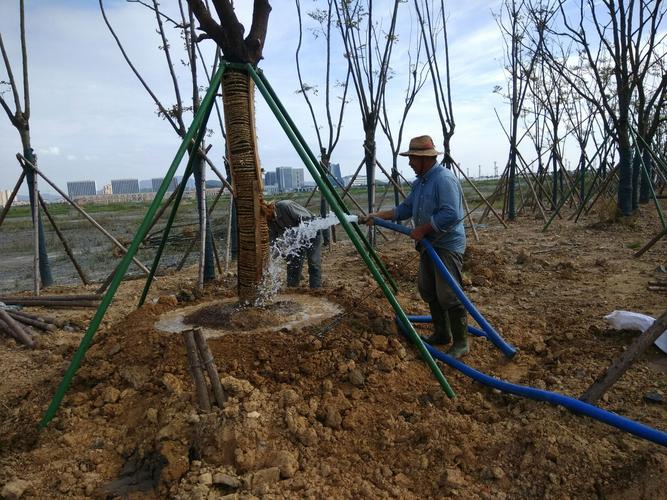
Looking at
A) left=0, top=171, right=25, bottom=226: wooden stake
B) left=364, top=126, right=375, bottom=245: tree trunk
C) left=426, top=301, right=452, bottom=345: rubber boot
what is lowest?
left=426, top=301, right=452, bottom=345: rubber boot

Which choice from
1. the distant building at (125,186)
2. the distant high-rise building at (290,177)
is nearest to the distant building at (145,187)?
the distant building at (125,186)

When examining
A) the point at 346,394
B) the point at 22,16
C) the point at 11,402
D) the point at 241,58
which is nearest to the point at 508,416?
the point at 346,394

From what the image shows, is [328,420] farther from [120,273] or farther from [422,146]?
[422,146]

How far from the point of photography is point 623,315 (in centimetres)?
367

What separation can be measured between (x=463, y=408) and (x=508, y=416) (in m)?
0.24

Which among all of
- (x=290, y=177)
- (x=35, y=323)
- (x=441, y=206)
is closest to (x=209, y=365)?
(x=441, y=206)

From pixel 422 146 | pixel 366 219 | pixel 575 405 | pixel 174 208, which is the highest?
pixel 422 146

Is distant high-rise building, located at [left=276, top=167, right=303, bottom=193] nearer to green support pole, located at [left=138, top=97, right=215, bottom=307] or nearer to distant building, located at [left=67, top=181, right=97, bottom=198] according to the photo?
distant building, located at [left=67, top=181, right=97, bottom=198]

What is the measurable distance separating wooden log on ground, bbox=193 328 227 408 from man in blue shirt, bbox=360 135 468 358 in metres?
1.62

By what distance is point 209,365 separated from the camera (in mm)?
2457

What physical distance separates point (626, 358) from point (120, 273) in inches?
107

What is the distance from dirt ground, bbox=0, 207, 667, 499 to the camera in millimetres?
2174

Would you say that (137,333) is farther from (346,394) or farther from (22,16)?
(22,16)

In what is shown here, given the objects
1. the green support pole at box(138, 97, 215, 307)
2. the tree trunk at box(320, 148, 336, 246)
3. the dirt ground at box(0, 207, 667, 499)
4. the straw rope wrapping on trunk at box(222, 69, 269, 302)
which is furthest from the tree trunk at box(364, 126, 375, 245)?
the straw rope wrapping on trunk at box(222, 69, 269, 302)
